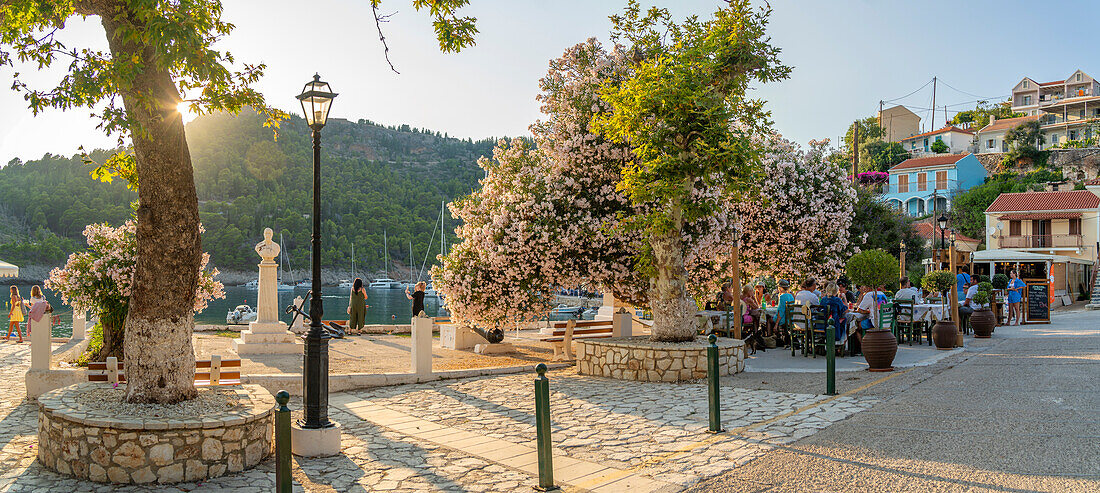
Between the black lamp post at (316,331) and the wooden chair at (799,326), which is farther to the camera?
the wooden chair at (799,326)

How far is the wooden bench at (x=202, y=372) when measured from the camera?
7.79m

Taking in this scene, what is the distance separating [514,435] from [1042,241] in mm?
47639

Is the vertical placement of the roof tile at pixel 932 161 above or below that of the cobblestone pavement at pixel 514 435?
above

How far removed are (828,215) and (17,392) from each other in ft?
52.0

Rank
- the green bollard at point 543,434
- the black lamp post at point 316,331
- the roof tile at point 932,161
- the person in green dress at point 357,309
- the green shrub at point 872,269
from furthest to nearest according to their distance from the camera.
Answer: the roof tile at point 932,161 < the person in green dress at point 357,309 < the green shrub at point 872,269 < the black lamp post at point 316,331 < the green bollard at point 543,434

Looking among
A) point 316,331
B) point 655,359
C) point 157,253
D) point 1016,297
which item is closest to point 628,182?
point 655,359

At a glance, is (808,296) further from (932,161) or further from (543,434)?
(932,161)

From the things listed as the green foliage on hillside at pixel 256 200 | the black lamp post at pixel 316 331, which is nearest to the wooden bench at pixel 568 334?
the black lamp post at pixel 316 331

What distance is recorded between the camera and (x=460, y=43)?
7738 mm

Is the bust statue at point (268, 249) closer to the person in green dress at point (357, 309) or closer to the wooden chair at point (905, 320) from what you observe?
the person in green dress at point (357, 309)

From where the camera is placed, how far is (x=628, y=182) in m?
10.9

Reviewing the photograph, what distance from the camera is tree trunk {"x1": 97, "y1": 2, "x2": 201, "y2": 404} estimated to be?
6.11 metres

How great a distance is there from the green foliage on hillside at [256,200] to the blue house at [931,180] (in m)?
52.6

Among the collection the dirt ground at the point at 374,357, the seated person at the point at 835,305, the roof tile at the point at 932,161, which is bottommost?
the dirt ground at the point at 374,357
